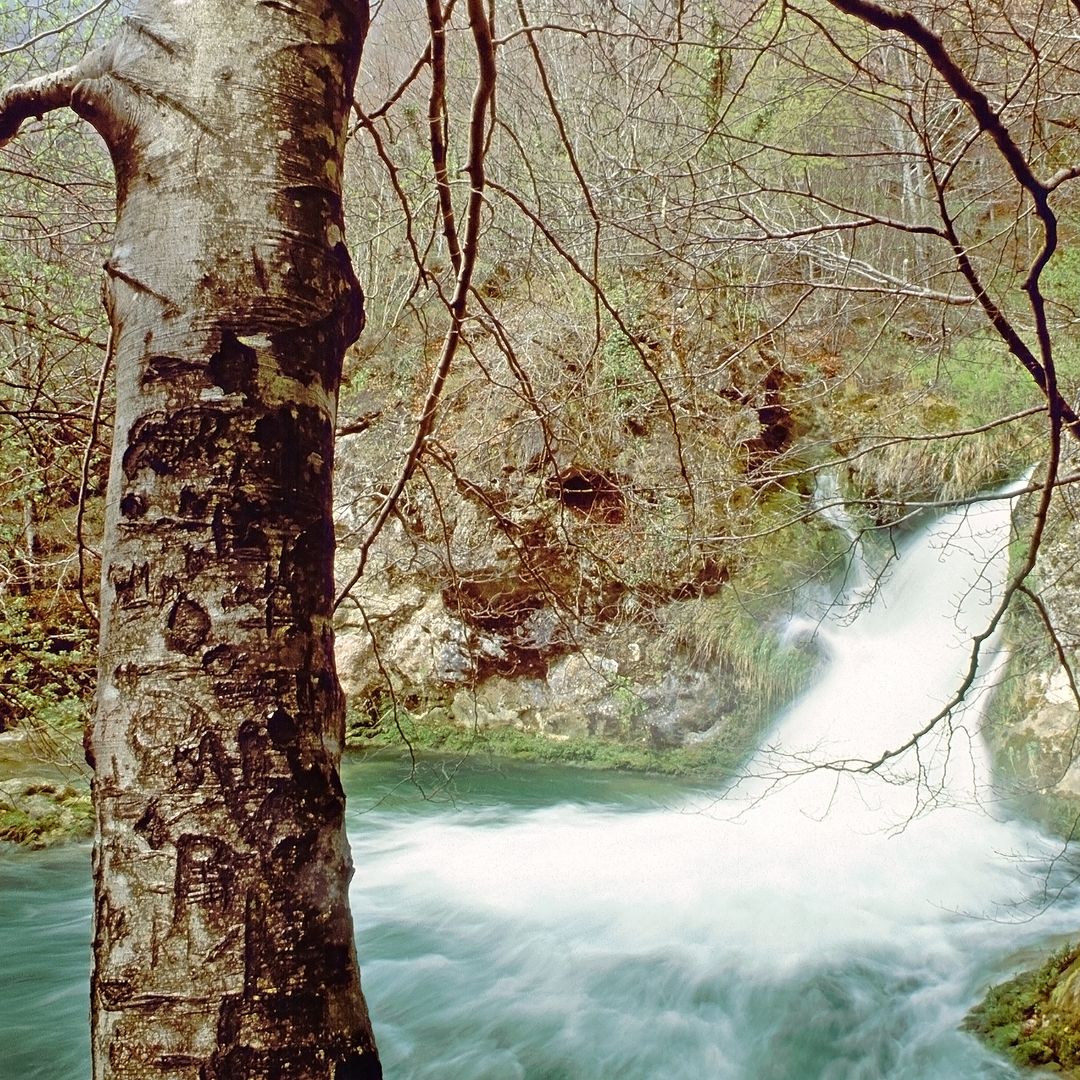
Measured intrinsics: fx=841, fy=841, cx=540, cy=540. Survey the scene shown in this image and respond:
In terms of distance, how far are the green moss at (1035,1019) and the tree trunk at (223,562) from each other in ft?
14.1

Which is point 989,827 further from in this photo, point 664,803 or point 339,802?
point 339,802

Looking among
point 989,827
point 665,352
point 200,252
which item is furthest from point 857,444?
point 200,252

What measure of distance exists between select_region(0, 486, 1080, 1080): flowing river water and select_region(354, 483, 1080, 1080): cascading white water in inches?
0.6

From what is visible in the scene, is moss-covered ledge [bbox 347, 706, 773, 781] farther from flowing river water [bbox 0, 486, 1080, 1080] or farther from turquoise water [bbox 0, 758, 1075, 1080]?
turquoise water [bbox 0, 758, 1075, 1080]

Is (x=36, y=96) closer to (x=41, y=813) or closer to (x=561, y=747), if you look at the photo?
(x=41, y=813)

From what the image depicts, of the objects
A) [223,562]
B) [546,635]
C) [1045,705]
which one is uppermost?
[223,562]

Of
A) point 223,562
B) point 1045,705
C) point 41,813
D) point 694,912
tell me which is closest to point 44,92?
point 223,562

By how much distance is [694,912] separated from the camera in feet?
18.4

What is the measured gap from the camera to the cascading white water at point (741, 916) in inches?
169

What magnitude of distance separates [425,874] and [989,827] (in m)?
4.38

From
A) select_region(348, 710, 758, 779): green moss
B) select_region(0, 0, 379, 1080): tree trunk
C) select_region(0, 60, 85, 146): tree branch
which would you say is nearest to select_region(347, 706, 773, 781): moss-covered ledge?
select_region(348, 710, 758, 779): green moss

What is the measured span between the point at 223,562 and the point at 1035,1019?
15.8 feet

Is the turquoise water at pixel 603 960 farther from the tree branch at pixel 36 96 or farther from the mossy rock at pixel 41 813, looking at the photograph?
Answer: the tree branch at pixel 36 96

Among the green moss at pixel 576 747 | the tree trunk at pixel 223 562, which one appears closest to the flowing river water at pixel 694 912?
the green moss at pixel 576 747
